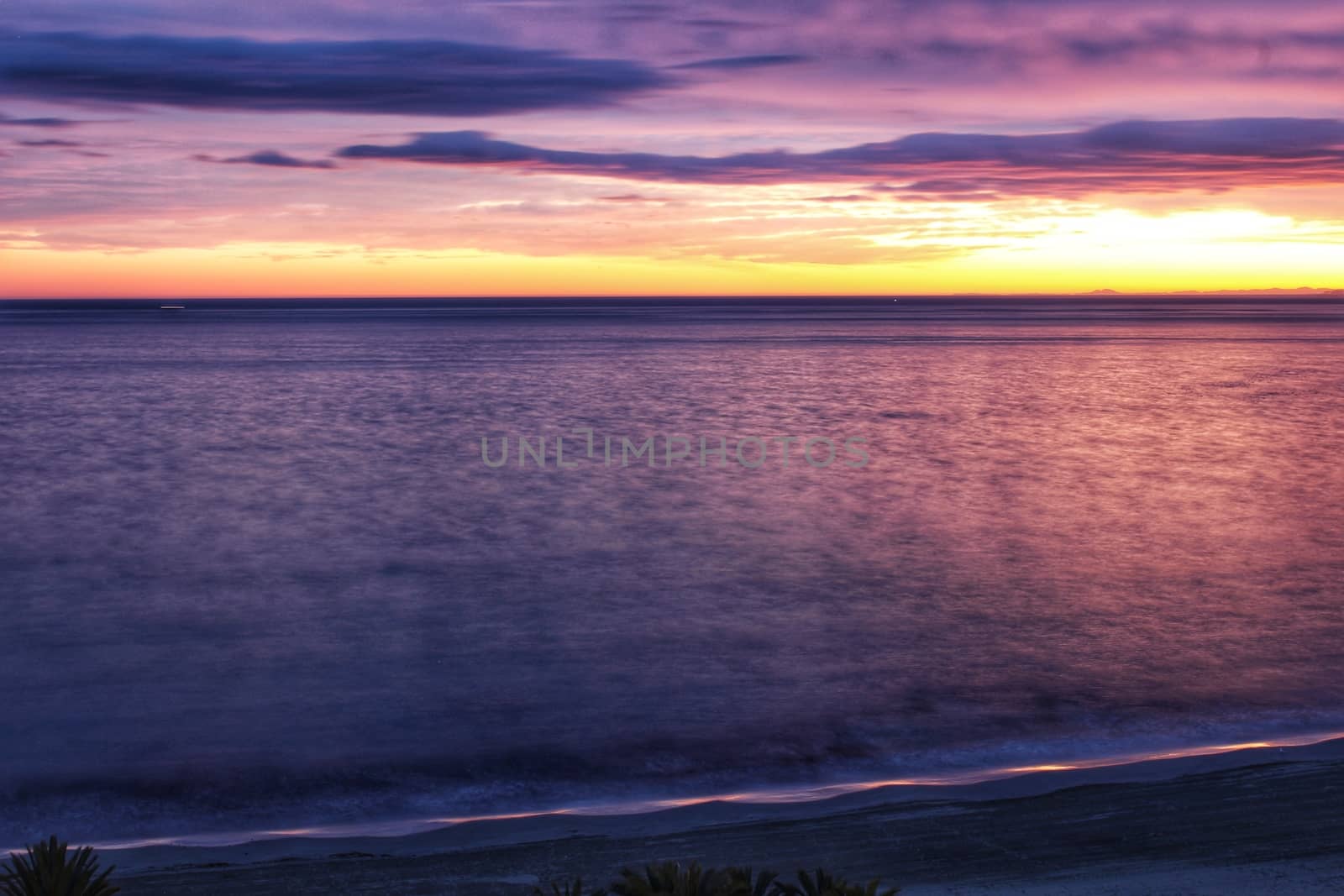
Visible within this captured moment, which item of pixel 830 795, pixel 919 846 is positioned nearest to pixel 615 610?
pixel 830 795

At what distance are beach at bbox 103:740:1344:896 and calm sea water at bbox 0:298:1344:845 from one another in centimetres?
58

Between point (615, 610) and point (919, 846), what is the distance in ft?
16.4

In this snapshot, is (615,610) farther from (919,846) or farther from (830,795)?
(919,846)

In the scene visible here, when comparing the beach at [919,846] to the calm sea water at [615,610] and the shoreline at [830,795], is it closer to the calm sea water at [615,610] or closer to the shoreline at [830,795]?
the shoreline at [830,795]

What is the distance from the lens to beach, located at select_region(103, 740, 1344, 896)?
5.23 metres

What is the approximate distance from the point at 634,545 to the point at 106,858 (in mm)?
7725

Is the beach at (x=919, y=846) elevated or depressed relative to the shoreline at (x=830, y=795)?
elevated

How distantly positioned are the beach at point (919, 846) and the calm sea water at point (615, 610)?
1.89 feet

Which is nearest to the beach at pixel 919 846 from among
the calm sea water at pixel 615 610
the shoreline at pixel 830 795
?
the shoreline at pixel 830 795

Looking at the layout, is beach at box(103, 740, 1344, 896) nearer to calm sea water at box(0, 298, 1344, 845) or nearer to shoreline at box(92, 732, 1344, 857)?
shoreline at box(92, 732, 1344, 857)

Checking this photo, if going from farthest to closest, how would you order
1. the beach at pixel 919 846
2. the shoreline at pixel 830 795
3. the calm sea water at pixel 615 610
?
the calm sea water at pixel 615 610 → the shoreline at pixel 830 795 → the beach at pixel 919 846

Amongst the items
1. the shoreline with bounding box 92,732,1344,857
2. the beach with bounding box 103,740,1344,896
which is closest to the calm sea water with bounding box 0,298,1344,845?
the shoreline with bounding box 92,732,1344,857

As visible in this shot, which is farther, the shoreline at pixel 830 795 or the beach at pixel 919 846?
the shoreline at pixel 830 795

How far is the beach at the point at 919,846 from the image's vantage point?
5227mm
